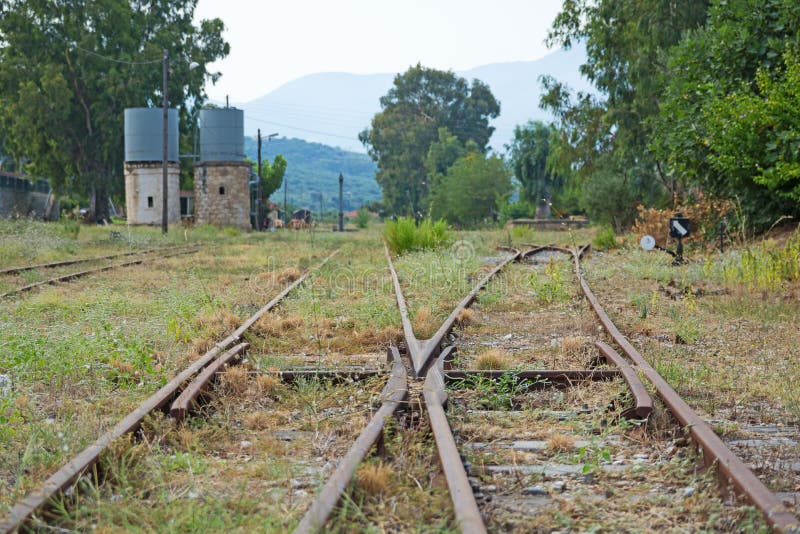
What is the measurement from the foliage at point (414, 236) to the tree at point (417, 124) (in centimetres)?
5513

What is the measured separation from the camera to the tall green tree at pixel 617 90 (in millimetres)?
22469

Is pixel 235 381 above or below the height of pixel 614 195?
below

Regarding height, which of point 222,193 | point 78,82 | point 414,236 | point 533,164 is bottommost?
point 414,236

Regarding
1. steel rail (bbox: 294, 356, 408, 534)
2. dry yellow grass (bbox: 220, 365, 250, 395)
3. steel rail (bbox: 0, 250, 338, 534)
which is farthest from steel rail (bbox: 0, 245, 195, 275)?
steel rail (bbox: 294, 356, 408, 534)

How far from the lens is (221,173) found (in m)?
44.0

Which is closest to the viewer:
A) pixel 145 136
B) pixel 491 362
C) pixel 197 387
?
pixel 197 387

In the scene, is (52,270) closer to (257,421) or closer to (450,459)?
Answer: (257,421)

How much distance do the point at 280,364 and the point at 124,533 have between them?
2.67 metres

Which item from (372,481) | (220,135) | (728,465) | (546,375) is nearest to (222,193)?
(220,135)

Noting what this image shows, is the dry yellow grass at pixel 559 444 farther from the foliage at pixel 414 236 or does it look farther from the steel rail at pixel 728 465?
the foliage at pixel 414 236

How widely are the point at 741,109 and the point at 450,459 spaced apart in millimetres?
10364

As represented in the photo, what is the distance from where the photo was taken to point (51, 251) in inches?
702

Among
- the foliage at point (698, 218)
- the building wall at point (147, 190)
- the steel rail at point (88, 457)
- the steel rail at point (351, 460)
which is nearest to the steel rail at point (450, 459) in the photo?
the steel rail at point (351, 460)

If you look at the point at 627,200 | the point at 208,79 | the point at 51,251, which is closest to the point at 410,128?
the point at 208,79
